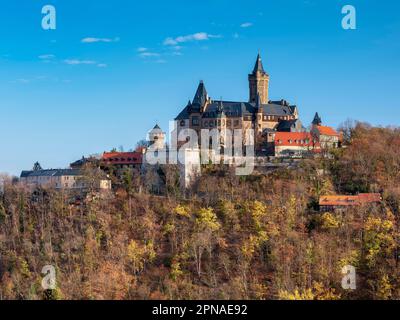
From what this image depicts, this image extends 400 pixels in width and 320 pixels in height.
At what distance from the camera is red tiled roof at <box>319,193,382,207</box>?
46.1 metres

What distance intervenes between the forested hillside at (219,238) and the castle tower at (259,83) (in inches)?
619

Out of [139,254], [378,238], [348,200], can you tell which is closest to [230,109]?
[348,200]

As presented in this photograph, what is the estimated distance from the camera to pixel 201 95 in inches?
2557

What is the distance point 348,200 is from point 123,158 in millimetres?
20452

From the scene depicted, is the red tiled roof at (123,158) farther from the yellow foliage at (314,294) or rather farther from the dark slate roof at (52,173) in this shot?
the yellow foliage at (314,294)

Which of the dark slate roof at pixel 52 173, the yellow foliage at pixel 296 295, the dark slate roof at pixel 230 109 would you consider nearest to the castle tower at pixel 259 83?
the dark slate roof at pixel 230 109

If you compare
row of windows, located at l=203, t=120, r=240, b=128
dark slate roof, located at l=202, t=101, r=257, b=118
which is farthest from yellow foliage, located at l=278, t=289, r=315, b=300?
dark slate roof, located at l=202, t=101, r=257, b=118

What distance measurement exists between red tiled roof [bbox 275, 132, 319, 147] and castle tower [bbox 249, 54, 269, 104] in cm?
860

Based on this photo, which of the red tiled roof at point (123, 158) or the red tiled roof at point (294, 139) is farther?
the red tiled roof at point (294, 139)

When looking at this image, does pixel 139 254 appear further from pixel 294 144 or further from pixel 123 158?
pixel 294 144

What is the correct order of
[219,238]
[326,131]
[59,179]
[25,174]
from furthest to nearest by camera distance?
[326,131] < [25,174] < [59,179] < [219,238]

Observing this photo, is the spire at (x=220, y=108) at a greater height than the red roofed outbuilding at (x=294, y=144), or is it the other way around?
the spire at (x=220, y=108)

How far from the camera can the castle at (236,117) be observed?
63.0 meters

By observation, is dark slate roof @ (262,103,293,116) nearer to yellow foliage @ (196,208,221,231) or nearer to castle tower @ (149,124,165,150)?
castle tower @ (149,124,165,150)
